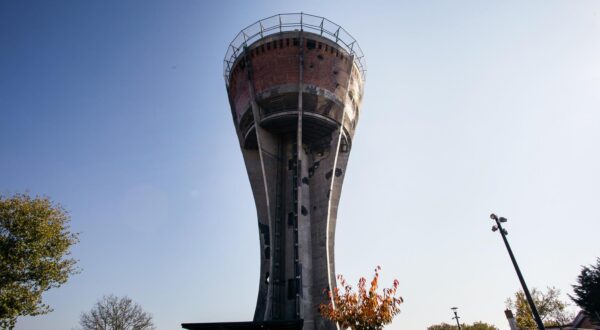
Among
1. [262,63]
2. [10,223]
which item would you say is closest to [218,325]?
[10,223]

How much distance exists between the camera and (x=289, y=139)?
2392cm

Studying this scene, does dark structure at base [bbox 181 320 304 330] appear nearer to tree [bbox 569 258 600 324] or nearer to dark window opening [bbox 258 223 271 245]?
dark window opening [bbox 258 223 271 245]

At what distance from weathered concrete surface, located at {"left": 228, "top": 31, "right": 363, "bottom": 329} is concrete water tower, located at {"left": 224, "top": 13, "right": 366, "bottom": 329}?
6 cm

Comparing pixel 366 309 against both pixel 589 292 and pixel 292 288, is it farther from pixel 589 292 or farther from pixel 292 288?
pixel 589 292

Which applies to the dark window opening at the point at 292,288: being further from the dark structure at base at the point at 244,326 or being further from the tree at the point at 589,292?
the tree at the point at 589,292

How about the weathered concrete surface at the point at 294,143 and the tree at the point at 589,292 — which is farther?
the tree at the point at 589,292

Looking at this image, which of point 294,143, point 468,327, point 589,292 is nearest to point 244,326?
point 294,143

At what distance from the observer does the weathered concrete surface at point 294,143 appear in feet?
64.2

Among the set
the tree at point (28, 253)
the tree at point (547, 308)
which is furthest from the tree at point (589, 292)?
the tree at point (28, 253)

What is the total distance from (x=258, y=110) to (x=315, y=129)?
4096 mm

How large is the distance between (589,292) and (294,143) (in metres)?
29.0

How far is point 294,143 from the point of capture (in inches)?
921

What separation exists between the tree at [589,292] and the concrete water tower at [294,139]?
999 inches

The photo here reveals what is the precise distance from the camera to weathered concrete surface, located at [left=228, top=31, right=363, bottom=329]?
19.6 m
